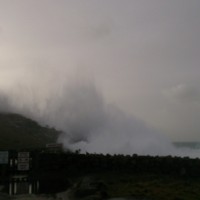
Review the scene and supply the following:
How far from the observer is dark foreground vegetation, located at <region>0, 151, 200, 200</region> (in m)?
25.1

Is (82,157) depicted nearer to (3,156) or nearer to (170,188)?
(3,156)

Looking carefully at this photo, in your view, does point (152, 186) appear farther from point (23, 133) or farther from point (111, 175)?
point (23, 133)

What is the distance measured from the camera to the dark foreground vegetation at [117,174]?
82.5 ft

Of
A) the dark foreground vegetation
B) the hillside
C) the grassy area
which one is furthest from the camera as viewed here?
the hillside

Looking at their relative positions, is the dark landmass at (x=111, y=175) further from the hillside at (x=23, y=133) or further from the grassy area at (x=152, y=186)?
the hillside at (x=23, y=133)

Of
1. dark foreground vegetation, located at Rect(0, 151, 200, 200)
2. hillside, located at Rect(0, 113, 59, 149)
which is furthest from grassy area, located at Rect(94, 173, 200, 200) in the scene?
hillside, located at Rect(0, 113, 59, 149)

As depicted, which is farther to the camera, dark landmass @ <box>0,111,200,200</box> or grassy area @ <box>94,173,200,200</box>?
dark landmass @ <box>0,111,200,200</box>

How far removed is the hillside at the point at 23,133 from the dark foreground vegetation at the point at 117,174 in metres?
31.5

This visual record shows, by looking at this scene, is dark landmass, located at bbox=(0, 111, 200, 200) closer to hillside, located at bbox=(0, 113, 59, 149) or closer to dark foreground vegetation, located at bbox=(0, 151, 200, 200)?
dark foreground vegetation, located at bbox=(0, 151, 200, 200)

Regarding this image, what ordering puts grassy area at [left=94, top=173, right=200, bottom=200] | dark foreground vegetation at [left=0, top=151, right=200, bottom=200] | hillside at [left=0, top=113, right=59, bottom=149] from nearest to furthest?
1. grassy area at [left=94, top=173, right=200, bottom=200]
2. dark foreground vegetation at [left=0, top=151, right=200, bottom=200]
3. hillside at [left=0, top=113, right=59, bottom=149]

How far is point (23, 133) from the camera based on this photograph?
87.8 m

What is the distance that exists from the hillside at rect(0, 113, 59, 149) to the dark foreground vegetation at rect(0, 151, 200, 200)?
31537mm

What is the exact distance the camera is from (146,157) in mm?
33594

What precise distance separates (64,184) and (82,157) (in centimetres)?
541
